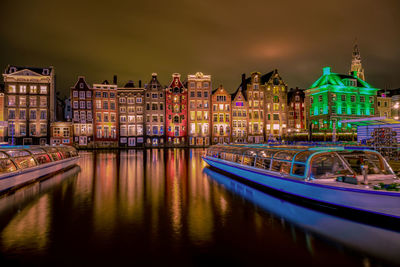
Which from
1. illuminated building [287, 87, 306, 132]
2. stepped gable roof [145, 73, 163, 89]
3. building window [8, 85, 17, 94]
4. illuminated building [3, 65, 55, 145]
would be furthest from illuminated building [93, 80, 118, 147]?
illuminated building [287, 87, 306, 132]

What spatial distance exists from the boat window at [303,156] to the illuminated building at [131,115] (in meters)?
56.9

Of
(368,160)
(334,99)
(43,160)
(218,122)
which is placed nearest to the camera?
(368,160)

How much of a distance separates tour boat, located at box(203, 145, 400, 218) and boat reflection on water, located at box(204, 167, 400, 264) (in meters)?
0.66

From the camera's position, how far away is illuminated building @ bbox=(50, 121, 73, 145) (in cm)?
6162

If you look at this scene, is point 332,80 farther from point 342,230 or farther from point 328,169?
point 342,230

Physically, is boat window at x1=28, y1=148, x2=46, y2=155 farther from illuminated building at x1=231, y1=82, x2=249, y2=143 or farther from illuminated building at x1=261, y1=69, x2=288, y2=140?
illuminated building at x1=261, y1=69, x2=288, y2=140

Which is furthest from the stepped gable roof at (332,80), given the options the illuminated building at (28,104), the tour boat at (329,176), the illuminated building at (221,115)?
the illuminated building at (28,104)

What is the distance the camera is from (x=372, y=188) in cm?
873

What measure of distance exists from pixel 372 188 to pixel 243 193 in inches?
229

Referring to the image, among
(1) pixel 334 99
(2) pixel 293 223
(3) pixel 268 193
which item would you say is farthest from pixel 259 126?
(2) pixel 293 223

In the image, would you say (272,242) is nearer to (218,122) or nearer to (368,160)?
(368,160)

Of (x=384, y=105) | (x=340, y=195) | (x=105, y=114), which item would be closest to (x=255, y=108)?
(x=105, y=114)

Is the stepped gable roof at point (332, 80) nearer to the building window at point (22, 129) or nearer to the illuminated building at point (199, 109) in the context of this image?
the illuminated building at point (199, 109)

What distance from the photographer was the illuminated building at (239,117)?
68938 mm
